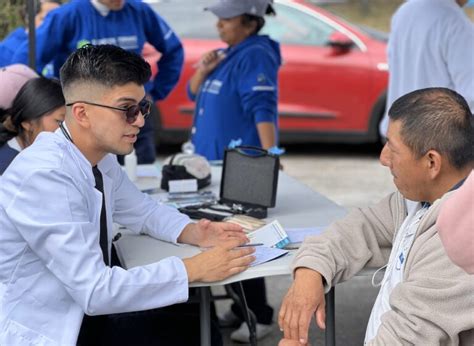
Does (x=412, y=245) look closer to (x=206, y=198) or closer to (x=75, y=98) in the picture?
(x=75, y=98)

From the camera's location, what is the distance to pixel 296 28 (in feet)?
26.4

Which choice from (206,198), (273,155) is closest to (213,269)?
(273,155)

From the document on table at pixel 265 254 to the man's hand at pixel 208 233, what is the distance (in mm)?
123

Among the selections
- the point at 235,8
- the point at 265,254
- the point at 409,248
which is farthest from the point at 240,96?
the point at 409,248

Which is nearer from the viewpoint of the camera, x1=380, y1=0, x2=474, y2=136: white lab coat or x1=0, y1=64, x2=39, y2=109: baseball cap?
x1=0, y1=64, x2=39, y2=109: baseball cap

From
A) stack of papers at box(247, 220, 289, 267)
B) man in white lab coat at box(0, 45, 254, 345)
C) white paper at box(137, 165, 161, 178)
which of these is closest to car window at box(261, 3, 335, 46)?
white paper at box(137, 165, 161, 178)

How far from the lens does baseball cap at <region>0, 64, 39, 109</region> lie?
3348mm

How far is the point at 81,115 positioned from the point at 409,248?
100 centimetres

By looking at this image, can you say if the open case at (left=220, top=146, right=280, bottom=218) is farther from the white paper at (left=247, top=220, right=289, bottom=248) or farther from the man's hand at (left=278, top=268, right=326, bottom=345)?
the man's hand at (left=278, top=268, right=326, bottom=345)

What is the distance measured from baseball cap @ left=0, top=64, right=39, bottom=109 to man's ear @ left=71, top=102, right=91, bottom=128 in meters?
0.94

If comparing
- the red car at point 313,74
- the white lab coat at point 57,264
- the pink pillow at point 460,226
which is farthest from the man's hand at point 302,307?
the red car at point 313,74

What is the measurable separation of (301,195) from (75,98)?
1.38 metres

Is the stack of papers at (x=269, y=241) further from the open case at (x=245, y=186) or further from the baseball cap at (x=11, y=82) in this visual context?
the baseball cap at (x=11, y=82)

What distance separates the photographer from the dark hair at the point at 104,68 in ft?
8.21
